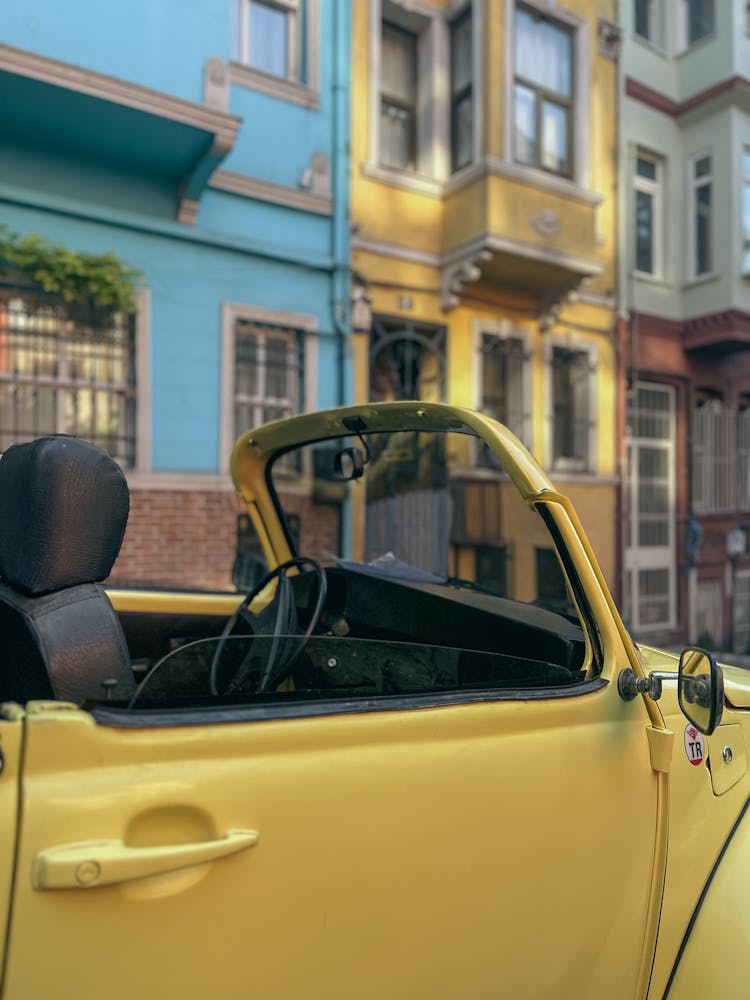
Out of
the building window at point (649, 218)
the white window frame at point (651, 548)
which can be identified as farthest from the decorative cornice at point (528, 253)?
the building window at point (649, 218)

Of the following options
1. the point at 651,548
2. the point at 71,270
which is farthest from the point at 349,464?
the point at 651,548

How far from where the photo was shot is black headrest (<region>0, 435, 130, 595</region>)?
1.70m

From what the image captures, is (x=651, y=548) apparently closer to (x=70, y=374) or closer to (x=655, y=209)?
(x=655, y=209)

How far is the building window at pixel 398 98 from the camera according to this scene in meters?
9.34

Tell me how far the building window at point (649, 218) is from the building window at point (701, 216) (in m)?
0.51

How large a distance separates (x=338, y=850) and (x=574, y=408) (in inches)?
387

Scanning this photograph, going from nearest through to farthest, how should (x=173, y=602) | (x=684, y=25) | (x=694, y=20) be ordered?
(x=173, y=602), (x=684, y=25), (x=694, y=20)

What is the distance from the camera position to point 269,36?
8.37 m

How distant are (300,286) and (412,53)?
3615 millimetres

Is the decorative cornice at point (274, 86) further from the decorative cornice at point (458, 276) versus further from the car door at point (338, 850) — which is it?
the car door at point (338, 850)

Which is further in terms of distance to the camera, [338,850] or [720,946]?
[720,946]

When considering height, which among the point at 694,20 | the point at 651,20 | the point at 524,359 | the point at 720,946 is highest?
the point at 694,20

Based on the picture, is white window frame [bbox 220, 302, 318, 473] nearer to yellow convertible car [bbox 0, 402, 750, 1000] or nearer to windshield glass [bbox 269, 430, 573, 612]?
windshield glass [bbox 269, 430, 573, 612]

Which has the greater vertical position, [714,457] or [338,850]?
[714,457]
